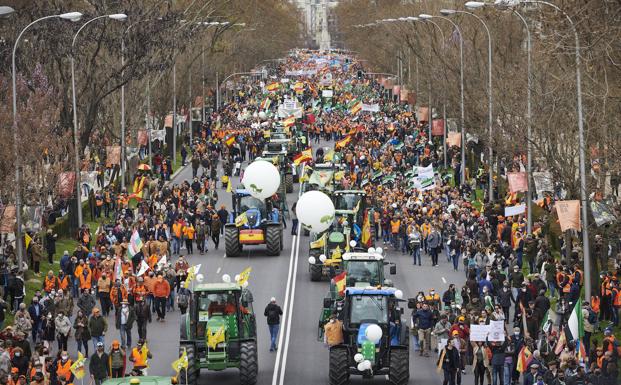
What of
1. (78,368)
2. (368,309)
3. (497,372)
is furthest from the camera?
(368,309)

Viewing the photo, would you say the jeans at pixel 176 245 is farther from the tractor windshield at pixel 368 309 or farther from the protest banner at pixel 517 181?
the tractor windshield at pixel 368 309

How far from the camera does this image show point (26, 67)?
179ft

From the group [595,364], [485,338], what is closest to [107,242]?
[485,338]

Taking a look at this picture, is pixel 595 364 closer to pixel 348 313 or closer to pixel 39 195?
pixel 348 313

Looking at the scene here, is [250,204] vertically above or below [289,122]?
below

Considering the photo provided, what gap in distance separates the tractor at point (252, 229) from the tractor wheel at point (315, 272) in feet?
14.3

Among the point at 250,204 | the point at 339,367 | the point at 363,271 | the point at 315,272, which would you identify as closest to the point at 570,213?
the point at 363,271

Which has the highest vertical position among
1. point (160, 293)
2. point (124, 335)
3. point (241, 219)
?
point (241, 219)

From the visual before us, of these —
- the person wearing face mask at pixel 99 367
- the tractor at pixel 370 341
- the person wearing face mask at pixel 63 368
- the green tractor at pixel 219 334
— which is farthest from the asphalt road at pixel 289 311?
the person wearing face mask at pixel 63 368

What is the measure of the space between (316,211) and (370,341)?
1246 cm

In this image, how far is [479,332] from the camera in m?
30.9

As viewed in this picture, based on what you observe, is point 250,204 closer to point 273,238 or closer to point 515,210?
point 273,238

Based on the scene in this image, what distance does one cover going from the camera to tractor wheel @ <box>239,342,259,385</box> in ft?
97.1

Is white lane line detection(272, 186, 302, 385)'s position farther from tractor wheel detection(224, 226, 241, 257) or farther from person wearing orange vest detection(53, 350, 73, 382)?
person wearing orange vest detection(53, 350, 73, 382)
